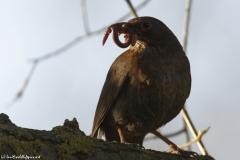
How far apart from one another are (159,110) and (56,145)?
1.75 meters

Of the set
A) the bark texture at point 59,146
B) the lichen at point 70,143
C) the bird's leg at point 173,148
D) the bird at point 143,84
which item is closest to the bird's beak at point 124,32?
the bird at point 143,84

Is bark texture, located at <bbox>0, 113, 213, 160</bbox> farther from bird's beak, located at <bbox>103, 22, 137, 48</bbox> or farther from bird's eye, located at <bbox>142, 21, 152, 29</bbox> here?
bird's eye, located at <bbox>142, 21, 152, 29</bbox>

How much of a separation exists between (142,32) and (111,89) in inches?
26.1

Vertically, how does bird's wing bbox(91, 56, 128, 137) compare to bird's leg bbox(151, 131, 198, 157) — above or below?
above

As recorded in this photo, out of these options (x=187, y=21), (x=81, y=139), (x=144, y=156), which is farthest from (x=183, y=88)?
(x=81, y=139)

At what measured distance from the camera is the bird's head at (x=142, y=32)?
479 centimetres

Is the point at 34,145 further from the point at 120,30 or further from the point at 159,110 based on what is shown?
the point at 120,30

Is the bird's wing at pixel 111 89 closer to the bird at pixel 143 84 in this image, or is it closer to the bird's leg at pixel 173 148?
the bird at pixel 143 84

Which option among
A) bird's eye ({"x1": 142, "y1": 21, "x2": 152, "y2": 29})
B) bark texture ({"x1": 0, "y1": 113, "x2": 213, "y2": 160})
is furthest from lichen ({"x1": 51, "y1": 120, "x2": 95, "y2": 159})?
bird's eye ({"x1": 142, "y1": 21, "x2": 152, "y2": 29})

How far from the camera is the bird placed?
4.50 metres

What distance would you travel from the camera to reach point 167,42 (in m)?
4.85

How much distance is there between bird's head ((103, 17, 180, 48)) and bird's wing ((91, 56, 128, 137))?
10.2 inches

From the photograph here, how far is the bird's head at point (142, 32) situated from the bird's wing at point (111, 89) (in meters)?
0.26

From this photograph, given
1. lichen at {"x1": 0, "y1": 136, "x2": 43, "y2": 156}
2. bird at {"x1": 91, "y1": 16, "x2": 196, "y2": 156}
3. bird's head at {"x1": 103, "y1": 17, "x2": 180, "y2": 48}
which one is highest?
bird's head at {"x1": 103, "y1": 17, "x2": 180, "y2": 48}
